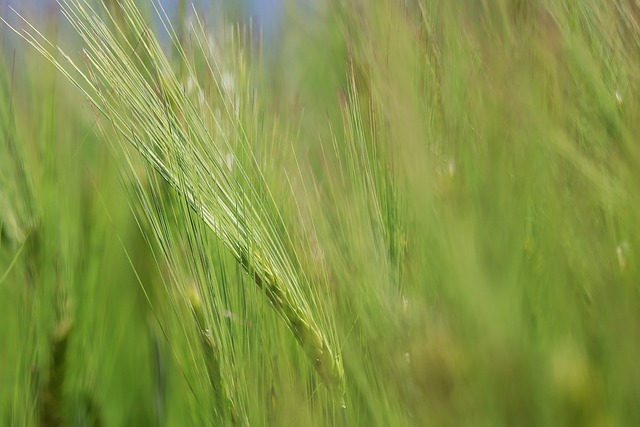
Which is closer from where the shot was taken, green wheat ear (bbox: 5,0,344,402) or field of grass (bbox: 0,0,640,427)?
field of grass (bbox: 0,0,640,427)

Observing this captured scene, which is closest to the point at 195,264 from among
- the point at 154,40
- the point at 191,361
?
the point at 191,361

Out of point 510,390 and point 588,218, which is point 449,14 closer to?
point 588,218

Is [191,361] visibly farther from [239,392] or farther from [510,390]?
[510,390]

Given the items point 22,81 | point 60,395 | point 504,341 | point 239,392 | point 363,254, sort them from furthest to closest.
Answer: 1. point 22,81
2. point 60,395
3. point 239,392
4. point 363,254
5. point 504,341

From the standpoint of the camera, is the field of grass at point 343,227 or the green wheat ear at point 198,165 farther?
the green wheat ear at point 198,165

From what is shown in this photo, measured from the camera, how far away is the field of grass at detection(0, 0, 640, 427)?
12.8 inches

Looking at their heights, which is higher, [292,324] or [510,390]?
[510,390]

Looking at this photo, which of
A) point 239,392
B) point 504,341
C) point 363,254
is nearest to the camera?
point 504,341

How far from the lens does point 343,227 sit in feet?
1.76

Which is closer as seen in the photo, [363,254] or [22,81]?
[363,254]

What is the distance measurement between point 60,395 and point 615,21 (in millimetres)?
575

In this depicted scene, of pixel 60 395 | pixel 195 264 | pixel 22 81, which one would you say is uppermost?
pixel 22 81

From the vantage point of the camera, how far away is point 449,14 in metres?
0.61

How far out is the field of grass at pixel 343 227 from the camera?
1.07ft
